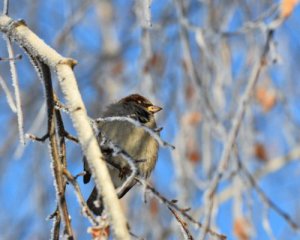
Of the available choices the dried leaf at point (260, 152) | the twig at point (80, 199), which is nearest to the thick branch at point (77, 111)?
the twig at point (80, 199)

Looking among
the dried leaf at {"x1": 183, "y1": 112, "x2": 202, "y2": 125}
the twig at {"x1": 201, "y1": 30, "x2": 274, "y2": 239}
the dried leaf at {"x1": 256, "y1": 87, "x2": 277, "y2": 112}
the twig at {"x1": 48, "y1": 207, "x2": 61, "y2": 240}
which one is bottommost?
A: the twig at {"x1": 48, "y1": 207, "x2": 61, "y2": 240}

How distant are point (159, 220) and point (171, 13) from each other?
107 cm

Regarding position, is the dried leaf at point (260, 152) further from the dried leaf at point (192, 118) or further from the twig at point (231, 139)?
the twig at point (231, 139)

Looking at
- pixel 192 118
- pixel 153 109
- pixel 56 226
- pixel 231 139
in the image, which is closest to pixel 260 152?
pixel 192 118

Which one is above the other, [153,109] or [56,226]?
[153,109]

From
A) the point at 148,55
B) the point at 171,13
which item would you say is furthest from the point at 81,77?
the point at 148,55

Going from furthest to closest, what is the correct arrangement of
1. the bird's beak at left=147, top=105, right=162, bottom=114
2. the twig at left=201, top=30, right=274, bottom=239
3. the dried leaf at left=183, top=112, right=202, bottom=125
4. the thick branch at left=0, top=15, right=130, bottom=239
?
the dried leaf at left=183, top=112, right=202, bottom=125 < the bird's beak at left=147, top=105, right=162, bottom=114 < the twig at left=201, top=30, right=274, bottom=239 < the thick branch at left=0, top=15, right=130, bottom=239

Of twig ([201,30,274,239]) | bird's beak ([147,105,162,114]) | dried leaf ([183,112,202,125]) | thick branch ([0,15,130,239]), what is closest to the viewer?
thick branch ([0,15,130,239])

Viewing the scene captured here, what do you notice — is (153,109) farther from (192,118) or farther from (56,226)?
(56,226)

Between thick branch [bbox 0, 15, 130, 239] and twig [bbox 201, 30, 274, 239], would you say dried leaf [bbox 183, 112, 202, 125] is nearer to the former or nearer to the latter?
twig [bbox 201, 30, 274, 239]

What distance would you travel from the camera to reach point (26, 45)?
1.31 m

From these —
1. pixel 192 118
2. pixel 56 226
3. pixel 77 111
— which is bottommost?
pixel 56 226

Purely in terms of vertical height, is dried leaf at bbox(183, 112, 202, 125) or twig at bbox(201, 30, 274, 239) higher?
dried leaf at bbox(183, 112, 202, 125)

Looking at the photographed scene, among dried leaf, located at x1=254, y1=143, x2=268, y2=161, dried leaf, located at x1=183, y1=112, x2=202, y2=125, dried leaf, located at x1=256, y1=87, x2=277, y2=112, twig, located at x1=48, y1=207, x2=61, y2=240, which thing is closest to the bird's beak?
dried leaf, located at x1=183, y1=112, x2=202, y2=125
